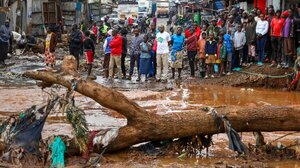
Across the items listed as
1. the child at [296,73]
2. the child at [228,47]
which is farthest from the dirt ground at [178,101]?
the child at [228,47]

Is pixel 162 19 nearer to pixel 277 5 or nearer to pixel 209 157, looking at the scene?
pixel 277 5

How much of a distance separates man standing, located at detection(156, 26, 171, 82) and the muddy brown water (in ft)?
4.19

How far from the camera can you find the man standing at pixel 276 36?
14594mm

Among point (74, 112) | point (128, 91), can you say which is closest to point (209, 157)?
point (74, 112)

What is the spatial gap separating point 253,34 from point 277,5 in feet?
12.4

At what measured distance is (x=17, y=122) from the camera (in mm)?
7379

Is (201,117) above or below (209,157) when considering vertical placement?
above

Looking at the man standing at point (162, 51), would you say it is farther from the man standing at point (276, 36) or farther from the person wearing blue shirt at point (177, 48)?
the man standing at point (276, 36)

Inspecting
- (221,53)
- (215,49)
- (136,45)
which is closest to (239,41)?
(221,53)

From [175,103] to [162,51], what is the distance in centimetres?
413

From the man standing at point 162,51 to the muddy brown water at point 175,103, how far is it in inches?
50.3

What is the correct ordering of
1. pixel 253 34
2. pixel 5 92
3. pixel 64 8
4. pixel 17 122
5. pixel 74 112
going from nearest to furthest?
pixel 74 112
pixel 17 122
pixel 5 92
pixel 253 34
pixel 64 8

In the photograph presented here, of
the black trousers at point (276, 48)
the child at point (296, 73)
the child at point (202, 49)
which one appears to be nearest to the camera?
A: the child at point (296, 73)

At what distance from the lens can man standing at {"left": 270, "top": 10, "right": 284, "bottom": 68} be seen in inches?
575
